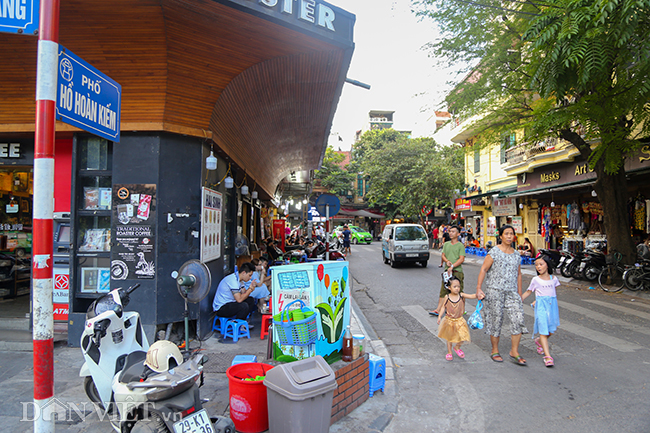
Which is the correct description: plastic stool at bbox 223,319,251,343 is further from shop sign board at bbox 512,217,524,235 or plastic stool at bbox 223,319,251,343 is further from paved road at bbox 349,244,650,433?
shop sign board at bbox 512,217,524,235

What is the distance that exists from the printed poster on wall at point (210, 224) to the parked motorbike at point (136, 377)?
2.16m

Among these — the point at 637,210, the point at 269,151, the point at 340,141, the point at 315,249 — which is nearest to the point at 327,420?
the point at 269,151

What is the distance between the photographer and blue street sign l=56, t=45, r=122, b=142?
2715mm

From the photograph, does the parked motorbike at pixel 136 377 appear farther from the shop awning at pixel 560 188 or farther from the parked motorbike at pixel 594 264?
the shop awning at pixel 560 188

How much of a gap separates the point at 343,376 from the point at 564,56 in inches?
280

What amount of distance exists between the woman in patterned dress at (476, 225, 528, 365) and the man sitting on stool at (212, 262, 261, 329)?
367 cm

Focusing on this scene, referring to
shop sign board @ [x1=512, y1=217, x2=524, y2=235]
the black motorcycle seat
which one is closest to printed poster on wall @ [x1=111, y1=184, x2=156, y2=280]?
the black motorcycle seat

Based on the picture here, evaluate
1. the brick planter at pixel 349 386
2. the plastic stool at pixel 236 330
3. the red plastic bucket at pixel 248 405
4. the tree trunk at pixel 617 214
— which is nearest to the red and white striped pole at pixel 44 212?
the red plastic bucket at pixel 248 405

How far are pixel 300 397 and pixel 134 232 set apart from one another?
4054 millimetres

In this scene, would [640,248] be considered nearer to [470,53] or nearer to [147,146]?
[470,53]

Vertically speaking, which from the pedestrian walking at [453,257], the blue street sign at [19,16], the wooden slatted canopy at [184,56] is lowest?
the pedestrian walking at [453,257]

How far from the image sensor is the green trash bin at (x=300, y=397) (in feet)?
9.43

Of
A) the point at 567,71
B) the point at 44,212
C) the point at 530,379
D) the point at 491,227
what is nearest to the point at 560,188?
the point at 491,227

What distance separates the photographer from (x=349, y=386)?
12.8ft
